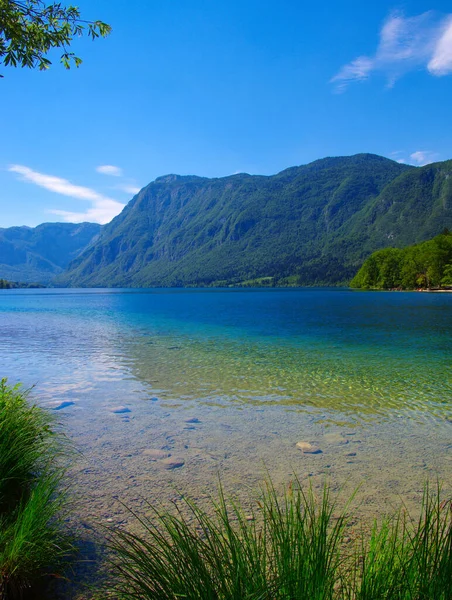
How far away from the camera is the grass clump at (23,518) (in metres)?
3.48

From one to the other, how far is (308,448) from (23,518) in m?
5.46

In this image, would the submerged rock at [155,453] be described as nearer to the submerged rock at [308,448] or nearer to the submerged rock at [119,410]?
the submerged rock at [308,448]

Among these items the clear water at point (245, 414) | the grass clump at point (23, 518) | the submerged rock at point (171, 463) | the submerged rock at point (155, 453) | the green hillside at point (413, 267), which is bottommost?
the clear water at point (245, 414)

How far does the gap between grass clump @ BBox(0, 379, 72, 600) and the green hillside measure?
115785 mm

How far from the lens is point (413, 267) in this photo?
11888 centimetres

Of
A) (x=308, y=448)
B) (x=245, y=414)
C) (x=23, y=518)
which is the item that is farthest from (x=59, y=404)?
(x=23, y=518)

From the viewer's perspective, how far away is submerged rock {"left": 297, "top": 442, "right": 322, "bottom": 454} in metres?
7.69

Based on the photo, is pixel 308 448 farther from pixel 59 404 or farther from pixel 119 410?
pixel 59 404

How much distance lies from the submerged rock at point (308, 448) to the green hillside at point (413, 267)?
365ft

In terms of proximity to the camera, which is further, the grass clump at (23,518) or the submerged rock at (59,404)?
the submerged rock at (59,404)

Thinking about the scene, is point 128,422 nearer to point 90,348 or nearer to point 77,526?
point 77,526

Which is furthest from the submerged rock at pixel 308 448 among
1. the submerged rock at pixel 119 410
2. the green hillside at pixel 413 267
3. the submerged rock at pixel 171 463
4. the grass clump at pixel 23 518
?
the green hillside at pixel 413 267

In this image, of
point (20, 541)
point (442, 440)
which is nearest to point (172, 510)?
point (20, 541)

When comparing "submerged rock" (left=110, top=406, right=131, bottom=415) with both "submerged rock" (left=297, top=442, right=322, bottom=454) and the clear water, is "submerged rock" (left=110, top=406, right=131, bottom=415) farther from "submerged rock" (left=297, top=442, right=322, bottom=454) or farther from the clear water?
"submerged rock" (left=297, top=442, right=322, bottom=454)
